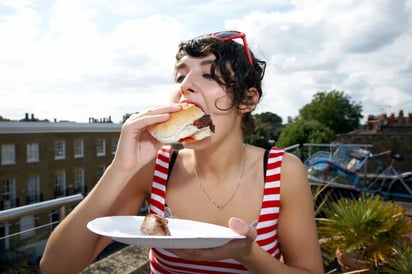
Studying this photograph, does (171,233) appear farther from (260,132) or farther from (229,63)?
(260,132)

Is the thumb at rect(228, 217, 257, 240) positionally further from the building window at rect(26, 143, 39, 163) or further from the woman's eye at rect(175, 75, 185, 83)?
the building window at rect(26, 143, 39, 163)

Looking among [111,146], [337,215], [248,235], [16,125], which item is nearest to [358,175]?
[337,215]

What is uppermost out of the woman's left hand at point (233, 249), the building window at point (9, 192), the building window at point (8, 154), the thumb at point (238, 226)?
the thumb at point (238, 226)

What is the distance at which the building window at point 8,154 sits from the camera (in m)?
41.5

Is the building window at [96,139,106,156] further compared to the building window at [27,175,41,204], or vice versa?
the building window at [96,139,106,156]

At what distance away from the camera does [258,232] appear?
1.60 m

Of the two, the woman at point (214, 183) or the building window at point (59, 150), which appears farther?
the building window at point (59, 150)

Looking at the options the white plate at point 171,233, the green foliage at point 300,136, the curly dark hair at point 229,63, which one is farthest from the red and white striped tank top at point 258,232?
the green foliage at point 300,136

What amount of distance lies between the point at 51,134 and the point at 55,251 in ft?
160

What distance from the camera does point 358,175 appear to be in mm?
8203

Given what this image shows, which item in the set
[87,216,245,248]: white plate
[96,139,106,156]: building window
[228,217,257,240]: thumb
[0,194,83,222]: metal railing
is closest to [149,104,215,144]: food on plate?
[87,216,245,248]: white plate

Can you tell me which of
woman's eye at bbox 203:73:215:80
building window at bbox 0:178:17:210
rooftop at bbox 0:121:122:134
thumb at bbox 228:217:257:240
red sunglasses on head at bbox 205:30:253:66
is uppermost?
rooftop at bbox 0:121:122:134

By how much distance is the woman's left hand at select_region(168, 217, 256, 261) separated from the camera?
3.85 ft

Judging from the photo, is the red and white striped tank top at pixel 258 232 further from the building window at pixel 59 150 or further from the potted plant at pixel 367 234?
the building window at pixel 59 150
